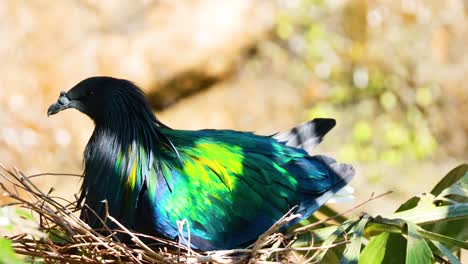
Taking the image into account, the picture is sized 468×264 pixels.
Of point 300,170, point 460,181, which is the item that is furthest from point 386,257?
point 300,170

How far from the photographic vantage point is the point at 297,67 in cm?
739

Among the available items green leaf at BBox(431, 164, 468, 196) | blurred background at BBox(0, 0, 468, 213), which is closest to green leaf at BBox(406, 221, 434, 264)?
green leaf at BBox(431, 164, 468, 196)

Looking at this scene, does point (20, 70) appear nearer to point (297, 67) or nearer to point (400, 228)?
point (297, 67)

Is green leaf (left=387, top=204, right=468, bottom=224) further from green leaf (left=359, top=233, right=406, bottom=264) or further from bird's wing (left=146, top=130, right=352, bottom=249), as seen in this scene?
bird's wing (left=146, top=130, right=352, bottom=249)

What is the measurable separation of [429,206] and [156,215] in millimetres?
975

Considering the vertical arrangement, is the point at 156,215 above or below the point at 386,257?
above

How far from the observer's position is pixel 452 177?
11.2ft

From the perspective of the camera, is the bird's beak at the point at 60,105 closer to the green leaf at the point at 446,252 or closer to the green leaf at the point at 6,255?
the green leaf at the point at 446,252

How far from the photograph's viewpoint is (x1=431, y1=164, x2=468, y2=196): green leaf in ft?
11.1

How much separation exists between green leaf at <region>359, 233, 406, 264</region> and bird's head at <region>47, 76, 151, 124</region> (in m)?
1.00

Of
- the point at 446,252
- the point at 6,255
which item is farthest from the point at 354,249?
the point at 6,255

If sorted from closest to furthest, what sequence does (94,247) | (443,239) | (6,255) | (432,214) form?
(6,255) → (94,247) → (443,239) → (432,214)

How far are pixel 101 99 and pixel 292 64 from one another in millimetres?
4248

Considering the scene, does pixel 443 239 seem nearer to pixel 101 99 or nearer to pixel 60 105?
pixel 101 99
